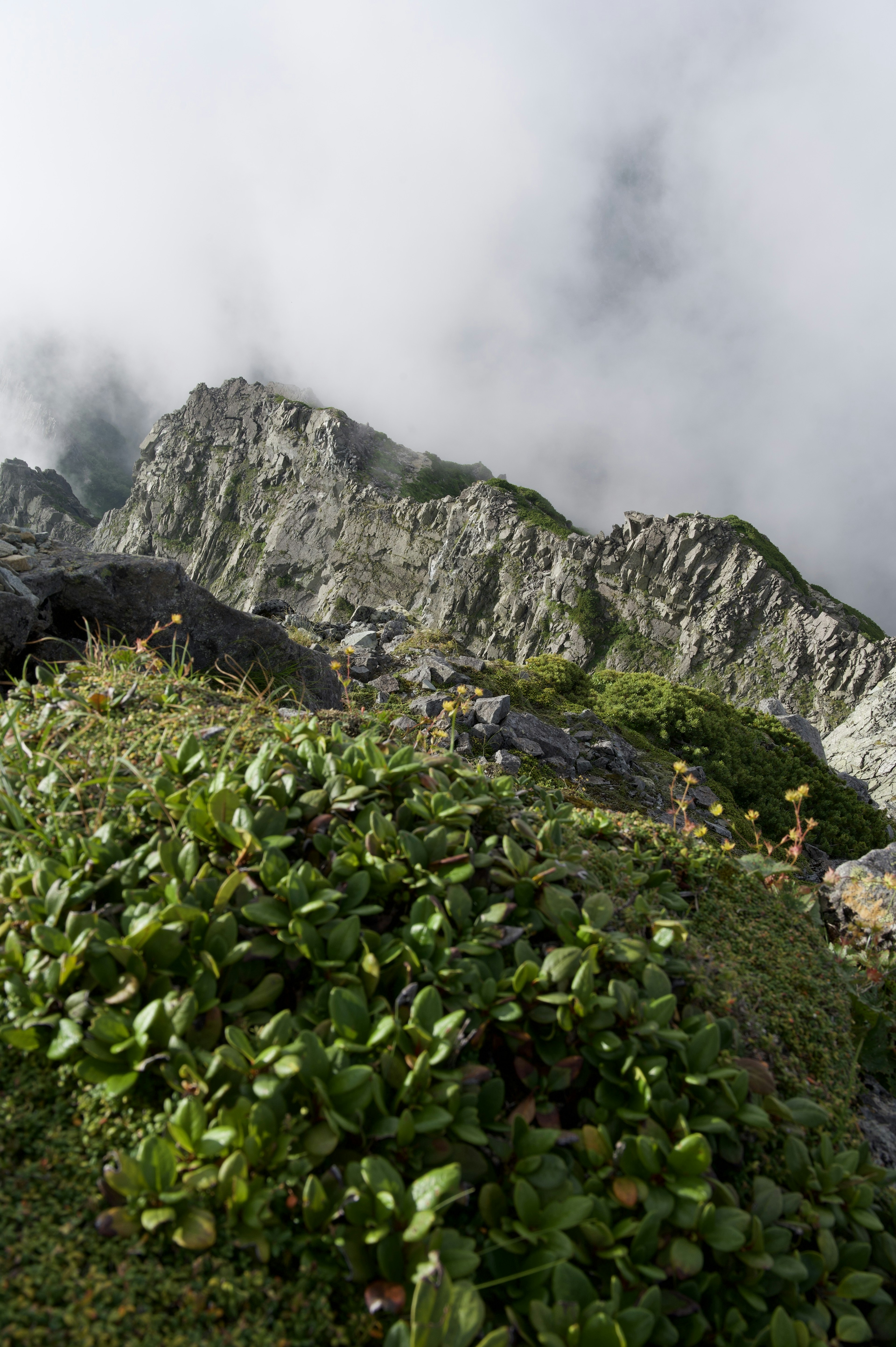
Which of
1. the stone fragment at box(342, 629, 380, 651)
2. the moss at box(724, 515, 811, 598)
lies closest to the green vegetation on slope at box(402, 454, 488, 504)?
the moss at box(724, 515, 811, 598)

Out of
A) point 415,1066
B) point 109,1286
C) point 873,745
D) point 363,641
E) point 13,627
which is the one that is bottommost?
point 109,1286

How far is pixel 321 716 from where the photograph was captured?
5.73m

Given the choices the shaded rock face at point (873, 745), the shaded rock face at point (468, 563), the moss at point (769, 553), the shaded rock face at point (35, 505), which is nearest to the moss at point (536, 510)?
the shaded rock face at point (468, 563)

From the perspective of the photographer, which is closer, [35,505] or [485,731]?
[485,731]

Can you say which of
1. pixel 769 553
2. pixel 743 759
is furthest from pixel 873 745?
pixel 769 553

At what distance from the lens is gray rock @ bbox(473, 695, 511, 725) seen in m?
10.7

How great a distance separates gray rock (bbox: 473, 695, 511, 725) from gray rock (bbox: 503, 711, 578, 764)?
16cm

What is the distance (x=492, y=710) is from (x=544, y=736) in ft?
3.66

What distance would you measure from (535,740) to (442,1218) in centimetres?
882

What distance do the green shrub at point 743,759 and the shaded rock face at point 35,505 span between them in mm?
157435

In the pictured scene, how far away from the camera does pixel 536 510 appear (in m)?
95.1

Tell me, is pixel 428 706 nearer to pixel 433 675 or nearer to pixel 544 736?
pixel 544 736

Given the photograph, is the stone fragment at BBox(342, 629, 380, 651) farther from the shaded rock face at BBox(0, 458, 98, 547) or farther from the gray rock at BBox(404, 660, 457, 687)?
the shaded rock face at BBox(0, 458, 98, 547)

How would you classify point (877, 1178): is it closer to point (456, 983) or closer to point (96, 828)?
point (456, 983)
